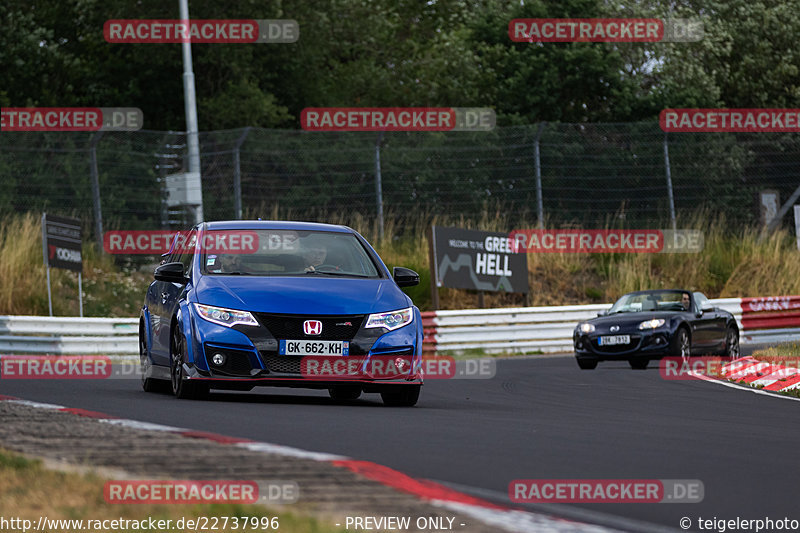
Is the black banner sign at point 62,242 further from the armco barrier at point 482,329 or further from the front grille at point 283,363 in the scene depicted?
the front grille at point 283,363

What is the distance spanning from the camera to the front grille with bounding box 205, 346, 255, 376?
36.4ft

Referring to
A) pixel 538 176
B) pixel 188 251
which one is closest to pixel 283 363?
pixel 188 251

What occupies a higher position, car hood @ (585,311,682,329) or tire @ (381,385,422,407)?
car hood @ (585,311,682,329)

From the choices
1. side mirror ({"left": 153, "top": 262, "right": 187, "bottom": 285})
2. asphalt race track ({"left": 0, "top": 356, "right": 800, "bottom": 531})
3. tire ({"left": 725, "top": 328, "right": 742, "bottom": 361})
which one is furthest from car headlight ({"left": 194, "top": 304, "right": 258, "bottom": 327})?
tire ({"left": 725, "top": 328, "right": 742, "bottom": 361})

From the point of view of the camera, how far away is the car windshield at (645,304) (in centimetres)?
2088

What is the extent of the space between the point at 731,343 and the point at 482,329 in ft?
15.7

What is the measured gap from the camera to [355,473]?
21.3 ft

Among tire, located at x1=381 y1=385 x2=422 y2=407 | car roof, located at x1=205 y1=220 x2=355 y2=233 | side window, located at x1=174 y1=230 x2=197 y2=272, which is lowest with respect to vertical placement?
tire, located at x1=381 y1=385 x2=422 y2=407

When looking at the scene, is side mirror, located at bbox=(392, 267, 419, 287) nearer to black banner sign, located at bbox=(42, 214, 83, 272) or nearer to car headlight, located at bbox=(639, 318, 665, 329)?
car headlight, located at bbox=(639, 318, 665, 329)

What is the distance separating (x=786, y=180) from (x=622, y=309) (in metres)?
12.2

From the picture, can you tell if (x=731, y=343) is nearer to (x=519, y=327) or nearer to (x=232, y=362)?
(x=519, y=327)

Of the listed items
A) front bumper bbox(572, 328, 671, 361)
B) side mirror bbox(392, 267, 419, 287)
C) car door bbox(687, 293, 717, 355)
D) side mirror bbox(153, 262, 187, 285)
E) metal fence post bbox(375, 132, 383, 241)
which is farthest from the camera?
metal fence post bbox(375, 132, 383, 241)

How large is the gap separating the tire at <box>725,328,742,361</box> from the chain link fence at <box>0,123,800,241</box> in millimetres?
7372

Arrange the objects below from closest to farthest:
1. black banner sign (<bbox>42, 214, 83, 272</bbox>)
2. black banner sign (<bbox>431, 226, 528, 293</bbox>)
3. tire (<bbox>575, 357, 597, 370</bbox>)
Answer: tire (<bbox>575, 357, 597, 370</bbox>)
black banner sign (<bbox>42, 214, 83, 272</bbox>)
black banner sign (<bbox>431, 226, 528, 293</bbox>)
